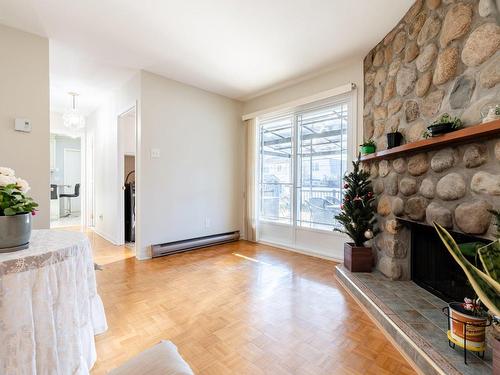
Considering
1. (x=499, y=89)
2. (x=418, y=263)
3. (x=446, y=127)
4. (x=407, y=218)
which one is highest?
(x=499, y=89)

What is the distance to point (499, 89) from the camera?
1416 mm

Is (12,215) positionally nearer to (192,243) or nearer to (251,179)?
(192,243)

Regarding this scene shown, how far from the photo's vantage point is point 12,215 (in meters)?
1.16

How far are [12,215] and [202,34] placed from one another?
2.37 meters

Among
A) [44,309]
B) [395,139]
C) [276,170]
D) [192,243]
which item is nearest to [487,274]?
[395,139]

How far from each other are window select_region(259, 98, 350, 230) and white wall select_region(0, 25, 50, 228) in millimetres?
3119

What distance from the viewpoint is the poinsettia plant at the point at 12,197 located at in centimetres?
116

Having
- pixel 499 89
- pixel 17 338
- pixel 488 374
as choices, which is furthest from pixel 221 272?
pixel 499 89

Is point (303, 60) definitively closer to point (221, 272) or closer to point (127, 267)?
point (221, 272)

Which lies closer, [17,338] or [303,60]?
[17,338]

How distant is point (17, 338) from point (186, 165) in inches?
121

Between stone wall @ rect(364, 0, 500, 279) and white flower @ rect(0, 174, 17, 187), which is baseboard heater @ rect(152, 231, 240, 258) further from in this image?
stone wall @ rect(364, 0, 500, 279)

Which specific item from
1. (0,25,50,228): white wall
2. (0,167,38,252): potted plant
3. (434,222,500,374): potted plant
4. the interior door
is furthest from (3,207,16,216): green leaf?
the interior door

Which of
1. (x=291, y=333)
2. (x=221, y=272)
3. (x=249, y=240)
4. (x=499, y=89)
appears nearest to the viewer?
(x=499, y=89)
